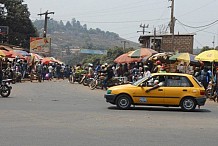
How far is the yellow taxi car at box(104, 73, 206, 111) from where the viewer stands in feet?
56.3

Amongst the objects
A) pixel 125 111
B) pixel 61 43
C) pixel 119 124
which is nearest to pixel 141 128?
pixel 119 124

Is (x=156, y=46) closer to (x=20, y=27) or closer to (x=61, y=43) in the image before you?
(x=20, y=27)

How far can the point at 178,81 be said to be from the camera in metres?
17.4

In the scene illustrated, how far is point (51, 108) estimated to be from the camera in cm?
1655

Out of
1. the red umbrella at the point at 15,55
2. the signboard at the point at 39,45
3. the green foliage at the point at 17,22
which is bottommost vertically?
the red umbrella at the point at 15,55

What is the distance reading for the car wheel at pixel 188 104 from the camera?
17.2 metres

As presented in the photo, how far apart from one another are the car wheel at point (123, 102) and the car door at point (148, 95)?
0.27 meters

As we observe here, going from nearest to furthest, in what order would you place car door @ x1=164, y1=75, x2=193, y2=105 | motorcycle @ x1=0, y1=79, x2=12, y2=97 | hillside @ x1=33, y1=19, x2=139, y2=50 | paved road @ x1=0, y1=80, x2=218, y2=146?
paved road @ x1=0, y1=80, x2=218, y2=146, car door @ x1=164, y1=75, x2=193, y2=105, motorcycle @ x1=0, y1=79, x2=12, y2=97, hillside @ x1=33, y1=19, x2=139, y2=50

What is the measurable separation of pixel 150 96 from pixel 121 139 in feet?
24.4

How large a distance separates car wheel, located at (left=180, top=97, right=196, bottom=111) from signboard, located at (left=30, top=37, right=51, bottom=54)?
4948cm

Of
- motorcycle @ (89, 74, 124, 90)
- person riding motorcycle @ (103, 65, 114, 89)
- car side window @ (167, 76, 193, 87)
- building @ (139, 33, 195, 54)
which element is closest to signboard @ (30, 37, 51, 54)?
building @ (139, 33, 195, 54)

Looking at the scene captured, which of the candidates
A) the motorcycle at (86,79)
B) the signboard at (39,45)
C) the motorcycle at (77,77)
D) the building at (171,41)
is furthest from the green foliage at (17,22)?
the motorcycle at (86,79)

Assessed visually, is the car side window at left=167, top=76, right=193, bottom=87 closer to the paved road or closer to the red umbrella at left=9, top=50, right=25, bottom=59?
the paved road

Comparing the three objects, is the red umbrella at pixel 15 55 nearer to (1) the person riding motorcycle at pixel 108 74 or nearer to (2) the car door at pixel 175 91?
(1) the person riding motorcycle at pixel 108 74
